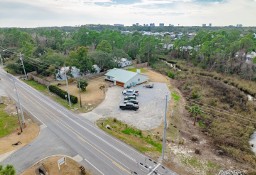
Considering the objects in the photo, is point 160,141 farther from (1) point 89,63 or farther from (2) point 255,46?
(2) point 255,46

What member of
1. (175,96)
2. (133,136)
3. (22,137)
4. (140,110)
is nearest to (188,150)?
(133,136)

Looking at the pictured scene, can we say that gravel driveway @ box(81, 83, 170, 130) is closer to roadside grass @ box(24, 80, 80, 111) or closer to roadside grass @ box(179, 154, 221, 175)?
roadside grass @ box(24, 80, 80, 111)

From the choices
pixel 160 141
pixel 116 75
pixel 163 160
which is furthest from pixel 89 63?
pixel 163 160

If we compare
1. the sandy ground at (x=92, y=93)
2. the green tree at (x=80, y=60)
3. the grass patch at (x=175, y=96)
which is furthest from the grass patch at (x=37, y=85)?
the grass patch at (x=175, y=96)

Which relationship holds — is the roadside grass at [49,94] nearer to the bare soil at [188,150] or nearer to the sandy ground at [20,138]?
the sandy ground at [20,138]

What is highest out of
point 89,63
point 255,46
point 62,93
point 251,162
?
point 255,46
